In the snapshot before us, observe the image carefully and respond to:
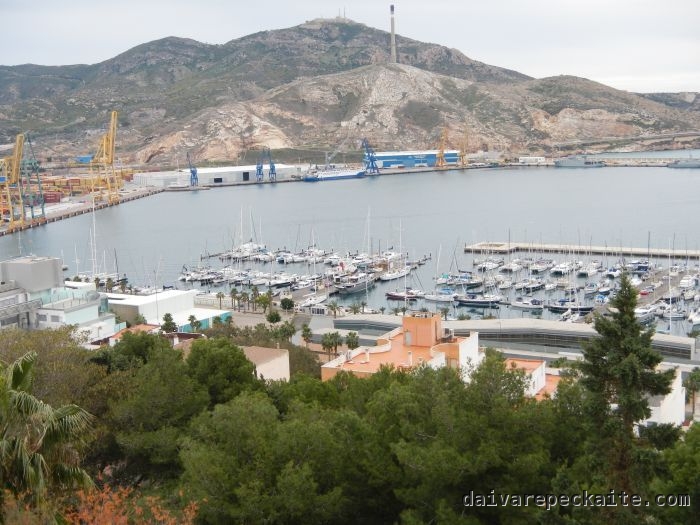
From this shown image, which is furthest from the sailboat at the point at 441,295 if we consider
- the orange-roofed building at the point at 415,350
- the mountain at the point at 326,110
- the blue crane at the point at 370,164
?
the mountain at the point at 326,110

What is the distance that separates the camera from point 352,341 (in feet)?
36.0

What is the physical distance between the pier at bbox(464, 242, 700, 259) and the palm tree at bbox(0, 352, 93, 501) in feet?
69.9

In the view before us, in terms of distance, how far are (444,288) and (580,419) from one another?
15.4m

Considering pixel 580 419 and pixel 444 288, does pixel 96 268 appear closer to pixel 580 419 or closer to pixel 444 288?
pixel 444 288

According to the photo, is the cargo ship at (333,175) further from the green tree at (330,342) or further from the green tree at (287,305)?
the green tree at (330,342)

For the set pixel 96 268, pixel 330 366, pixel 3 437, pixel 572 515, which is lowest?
pixel 96 268

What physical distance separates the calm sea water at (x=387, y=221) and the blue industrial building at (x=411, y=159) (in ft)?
27.4

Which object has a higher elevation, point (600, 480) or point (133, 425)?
point (600, 480)

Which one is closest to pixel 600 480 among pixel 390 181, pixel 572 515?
pixel 572 515

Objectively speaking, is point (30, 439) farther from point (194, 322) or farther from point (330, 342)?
point (194, 322)

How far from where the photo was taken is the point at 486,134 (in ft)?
220

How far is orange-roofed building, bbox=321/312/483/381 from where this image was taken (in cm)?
728

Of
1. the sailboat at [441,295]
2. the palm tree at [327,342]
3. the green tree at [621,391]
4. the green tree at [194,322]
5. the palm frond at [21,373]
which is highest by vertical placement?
the palm frond at [21,373]

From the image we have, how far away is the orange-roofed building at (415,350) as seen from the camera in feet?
23.9
